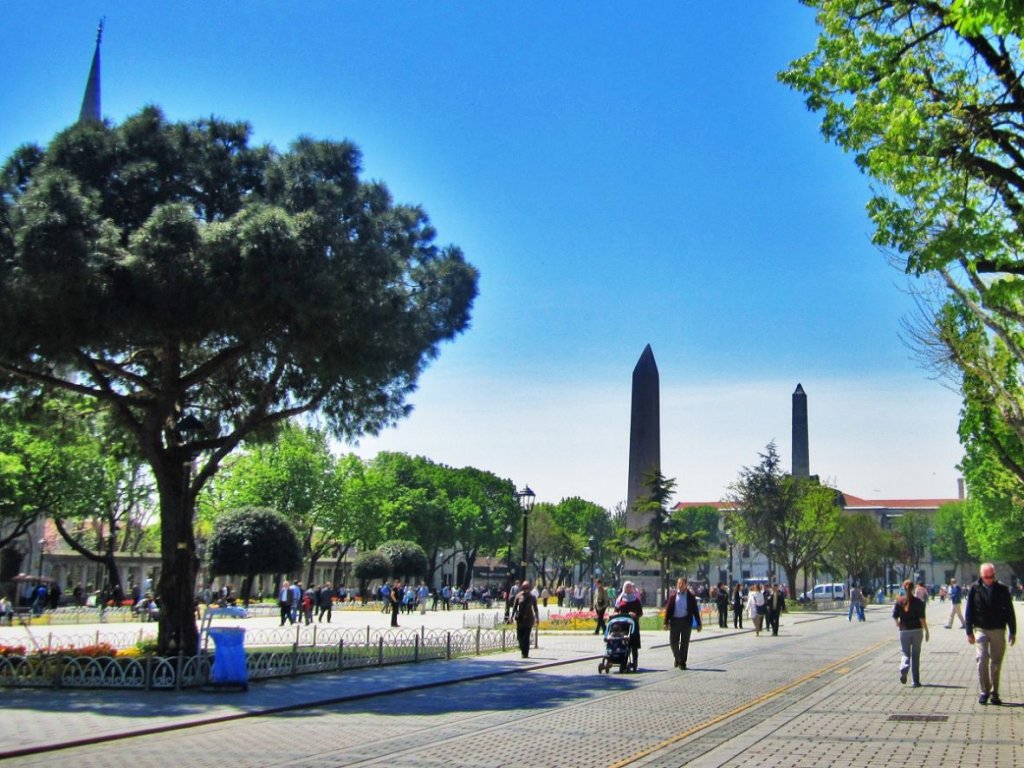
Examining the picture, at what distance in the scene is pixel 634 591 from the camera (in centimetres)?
1972

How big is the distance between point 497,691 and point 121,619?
27118 mm

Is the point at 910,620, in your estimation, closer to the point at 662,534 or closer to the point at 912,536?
the point at 662,534

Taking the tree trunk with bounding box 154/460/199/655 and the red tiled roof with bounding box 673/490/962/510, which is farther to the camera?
the red tiled roof with bounding box 673/490/962/510

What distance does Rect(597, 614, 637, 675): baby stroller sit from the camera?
18.8 m

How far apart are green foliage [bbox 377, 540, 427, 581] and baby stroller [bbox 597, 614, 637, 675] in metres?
46.2

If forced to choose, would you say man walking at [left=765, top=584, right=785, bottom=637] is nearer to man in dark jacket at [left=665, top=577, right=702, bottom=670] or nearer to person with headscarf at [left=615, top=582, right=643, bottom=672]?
man in dark jacket at [left=665, top=577, right=702, bottom=670]

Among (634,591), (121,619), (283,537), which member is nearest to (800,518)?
(283,537)

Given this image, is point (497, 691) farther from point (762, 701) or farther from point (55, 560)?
point (55, 560)

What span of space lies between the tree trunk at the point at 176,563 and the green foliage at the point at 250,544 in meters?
27.4

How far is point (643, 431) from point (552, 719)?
142 ft

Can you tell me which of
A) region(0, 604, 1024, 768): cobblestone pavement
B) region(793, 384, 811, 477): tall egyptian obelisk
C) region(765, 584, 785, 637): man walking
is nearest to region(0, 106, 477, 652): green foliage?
region(0, 604, 1024, 768): cobblestone pavement

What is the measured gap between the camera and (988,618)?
1268 centimetres

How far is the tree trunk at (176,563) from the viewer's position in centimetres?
1809

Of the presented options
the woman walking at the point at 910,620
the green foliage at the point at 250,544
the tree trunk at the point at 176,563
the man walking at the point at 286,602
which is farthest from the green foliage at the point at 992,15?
the green foliage at the point at 250,544
